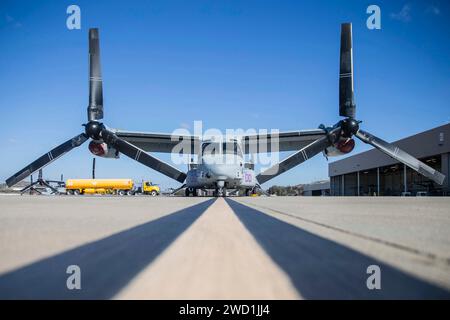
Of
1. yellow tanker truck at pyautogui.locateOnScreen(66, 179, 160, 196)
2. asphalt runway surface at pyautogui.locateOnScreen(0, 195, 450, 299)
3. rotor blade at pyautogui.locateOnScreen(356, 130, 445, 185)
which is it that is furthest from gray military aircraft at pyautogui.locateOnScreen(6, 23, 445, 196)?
yellow tanker truck at pyautogui.locateOnScreen(66, 179, 160, 196)

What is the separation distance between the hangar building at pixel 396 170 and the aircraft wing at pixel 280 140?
38.2ft

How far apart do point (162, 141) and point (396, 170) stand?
3514cm

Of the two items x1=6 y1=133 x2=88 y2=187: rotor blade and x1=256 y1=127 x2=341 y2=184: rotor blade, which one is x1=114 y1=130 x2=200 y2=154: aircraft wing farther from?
x1=256 y1=127 x2=341 y2=184: rotor blade

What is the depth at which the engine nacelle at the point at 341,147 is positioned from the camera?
20.5 m

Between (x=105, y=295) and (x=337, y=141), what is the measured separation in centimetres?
2057

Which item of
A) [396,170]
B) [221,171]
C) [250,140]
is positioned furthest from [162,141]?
[396,170]

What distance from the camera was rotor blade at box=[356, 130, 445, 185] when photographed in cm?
1962

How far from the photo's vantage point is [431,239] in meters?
1.71

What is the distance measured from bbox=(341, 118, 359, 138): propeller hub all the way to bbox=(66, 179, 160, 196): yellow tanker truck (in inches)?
1237

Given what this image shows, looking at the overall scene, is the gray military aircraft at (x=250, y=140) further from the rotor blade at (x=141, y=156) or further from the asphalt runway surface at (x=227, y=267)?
the asphalt runway surface at (x=227, y=267)

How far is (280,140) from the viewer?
2238 cm

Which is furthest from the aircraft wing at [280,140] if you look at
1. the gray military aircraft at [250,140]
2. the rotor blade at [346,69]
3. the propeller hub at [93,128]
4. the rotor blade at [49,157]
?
the rotor blade at [49,157]

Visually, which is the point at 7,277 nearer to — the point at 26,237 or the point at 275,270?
the point at 275,270
